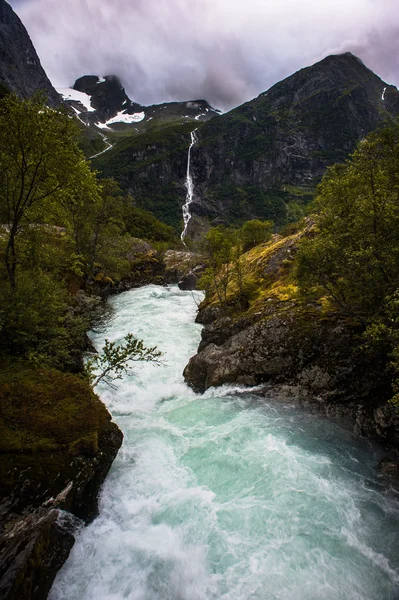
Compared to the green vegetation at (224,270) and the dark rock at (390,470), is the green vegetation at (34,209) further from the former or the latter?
the dark rock at (390,470)

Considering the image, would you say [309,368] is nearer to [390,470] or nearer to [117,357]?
[390,470]

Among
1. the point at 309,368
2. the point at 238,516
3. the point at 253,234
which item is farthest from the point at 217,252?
the point at 253,234

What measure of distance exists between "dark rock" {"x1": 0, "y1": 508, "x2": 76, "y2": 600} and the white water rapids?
478 millimetres

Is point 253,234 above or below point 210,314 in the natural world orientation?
above

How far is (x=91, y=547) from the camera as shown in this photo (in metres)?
7.84

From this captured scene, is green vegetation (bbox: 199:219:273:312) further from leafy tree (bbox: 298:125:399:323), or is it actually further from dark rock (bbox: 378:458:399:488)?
dark rock (bbox: 378:458:399:488)

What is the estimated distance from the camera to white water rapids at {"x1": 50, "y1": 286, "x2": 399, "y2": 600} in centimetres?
727

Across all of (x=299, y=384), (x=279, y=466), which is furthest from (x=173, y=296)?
(x=279, y=466)

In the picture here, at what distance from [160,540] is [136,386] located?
32.0 ft

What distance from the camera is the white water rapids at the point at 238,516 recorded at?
7266mm

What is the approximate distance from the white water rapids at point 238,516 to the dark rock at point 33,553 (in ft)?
1.57

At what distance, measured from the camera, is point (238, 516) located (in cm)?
909

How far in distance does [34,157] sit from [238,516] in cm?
1484

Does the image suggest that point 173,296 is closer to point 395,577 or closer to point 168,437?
point 168,437
